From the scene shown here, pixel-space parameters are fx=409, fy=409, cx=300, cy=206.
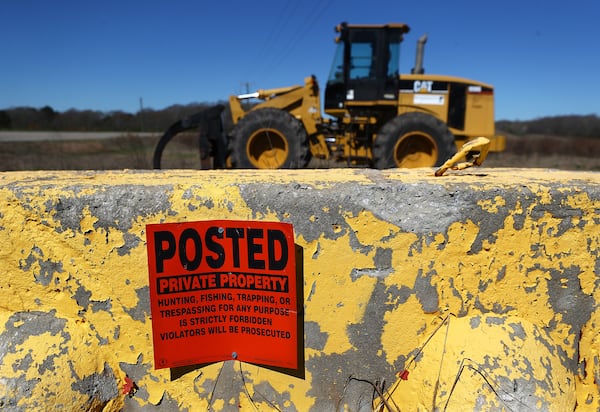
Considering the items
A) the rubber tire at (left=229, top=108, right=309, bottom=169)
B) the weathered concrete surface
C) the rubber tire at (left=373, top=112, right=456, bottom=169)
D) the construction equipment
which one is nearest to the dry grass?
the construction equipment

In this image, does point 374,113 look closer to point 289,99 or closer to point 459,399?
point 289,99

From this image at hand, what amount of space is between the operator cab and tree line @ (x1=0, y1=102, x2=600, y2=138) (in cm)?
292

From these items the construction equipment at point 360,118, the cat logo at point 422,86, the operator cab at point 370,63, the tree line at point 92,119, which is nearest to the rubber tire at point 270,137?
the construction equipment at point 360,118

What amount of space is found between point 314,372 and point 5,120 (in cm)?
3542

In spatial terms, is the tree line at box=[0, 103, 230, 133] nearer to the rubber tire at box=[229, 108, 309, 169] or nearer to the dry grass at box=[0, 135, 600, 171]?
the dry grass at box=[0, 135, 600, 171]

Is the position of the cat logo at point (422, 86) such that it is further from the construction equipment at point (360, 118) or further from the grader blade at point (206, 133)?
the grader blade at point (206, 133)

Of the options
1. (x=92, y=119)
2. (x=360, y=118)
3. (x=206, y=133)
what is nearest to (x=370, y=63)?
(x=360, y=118)

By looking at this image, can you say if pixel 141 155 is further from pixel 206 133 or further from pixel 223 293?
pixel 223 293

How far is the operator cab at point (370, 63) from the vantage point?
24.3 feet

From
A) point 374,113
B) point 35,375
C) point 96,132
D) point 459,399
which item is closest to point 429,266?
point 459,399

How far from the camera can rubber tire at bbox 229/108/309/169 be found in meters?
7.35

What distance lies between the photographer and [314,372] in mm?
1721

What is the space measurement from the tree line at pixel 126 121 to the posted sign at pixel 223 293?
765 cm

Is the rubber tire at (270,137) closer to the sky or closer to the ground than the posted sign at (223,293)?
closer to the sky
